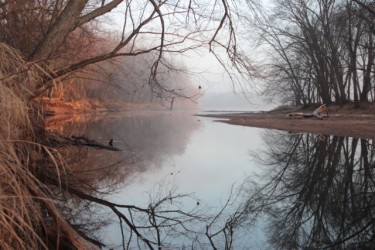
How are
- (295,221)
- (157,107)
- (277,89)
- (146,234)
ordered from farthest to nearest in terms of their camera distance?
(157,107) < (277,89) < (295,221) < (146,234)

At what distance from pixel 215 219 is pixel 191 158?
267 inches

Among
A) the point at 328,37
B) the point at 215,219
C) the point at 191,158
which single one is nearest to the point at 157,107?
the point at 328,37

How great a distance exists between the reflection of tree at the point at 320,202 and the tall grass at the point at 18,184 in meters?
2.37

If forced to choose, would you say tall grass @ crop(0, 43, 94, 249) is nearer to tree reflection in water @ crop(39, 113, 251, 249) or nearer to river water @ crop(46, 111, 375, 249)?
tree reflection in water @ crop(39, 113, 251, 249)

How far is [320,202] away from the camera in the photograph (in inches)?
229

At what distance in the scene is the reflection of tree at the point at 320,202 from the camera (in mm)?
4402

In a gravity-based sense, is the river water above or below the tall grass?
below

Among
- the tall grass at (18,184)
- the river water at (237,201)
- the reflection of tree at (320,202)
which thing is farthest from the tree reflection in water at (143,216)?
the reflection of tree at (320,202)

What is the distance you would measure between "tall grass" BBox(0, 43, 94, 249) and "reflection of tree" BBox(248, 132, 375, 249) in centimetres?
237

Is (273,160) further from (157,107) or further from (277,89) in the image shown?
(157,107)

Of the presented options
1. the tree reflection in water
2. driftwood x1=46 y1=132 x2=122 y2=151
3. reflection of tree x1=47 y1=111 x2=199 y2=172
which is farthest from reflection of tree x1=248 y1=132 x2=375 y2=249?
driftwood x1=46 y1=132 x2=122 y2=151

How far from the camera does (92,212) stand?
208 inches

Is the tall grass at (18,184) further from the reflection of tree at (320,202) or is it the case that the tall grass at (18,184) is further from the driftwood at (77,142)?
the driftwood at (77,142)

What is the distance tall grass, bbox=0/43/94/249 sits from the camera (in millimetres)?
2737
